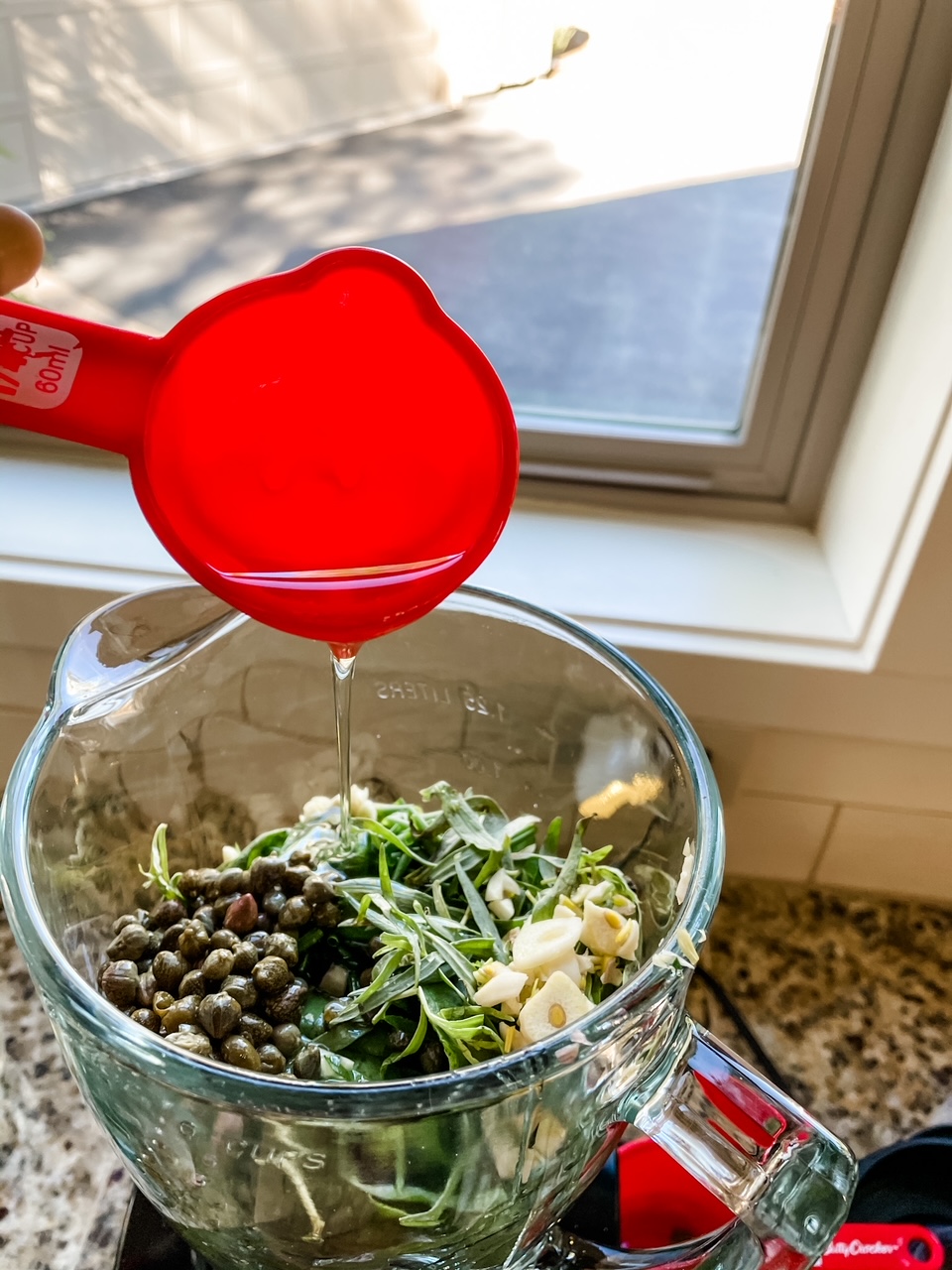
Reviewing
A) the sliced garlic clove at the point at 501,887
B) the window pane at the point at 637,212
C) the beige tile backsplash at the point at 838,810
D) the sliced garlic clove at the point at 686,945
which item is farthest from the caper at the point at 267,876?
the window pane at the point at 637,212

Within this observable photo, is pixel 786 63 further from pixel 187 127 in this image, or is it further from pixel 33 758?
pixel 33 758

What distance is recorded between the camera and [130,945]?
529mm

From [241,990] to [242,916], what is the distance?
0.15ft

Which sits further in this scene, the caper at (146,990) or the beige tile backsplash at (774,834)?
the beige tile backsplash at (774,834)

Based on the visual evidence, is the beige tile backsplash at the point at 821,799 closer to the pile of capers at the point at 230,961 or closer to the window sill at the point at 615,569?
the window sill at the point at 615,569

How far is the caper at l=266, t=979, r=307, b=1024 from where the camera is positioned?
0.50 meters

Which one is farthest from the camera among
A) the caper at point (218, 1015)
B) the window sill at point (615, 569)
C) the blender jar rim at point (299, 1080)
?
the window sill at point (615, 569)

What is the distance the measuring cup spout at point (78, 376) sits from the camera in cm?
42

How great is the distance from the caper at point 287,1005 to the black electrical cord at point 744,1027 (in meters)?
0.28

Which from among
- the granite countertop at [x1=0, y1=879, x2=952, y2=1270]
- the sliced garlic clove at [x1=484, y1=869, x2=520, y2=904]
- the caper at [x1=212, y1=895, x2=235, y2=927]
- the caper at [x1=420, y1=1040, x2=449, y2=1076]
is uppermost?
the sliced garlic clove at [x1=484, y1=869, x2=520, y2=904]

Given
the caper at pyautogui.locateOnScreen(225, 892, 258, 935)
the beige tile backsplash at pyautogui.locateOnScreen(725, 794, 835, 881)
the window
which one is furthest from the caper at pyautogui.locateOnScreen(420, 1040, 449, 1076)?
the window

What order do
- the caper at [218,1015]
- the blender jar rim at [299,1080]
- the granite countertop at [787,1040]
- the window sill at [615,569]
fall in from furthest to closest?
the window sill at [615,569], the granite countertop at [787,1040], the caper at [218,1015], the blender jar rim at [299,1080]

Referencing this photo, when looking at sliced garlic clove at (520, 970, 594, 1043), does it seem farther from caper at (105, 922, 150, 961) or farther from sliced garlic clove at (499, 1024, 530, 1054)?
caper at (105, 922, 150, 961)

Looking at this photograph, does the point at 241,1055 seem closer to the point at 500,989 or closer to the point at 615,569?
the point at 500,989
